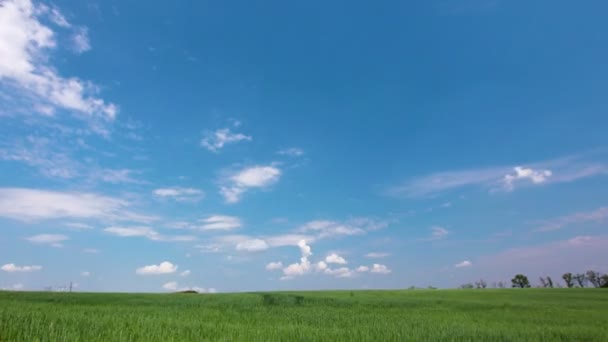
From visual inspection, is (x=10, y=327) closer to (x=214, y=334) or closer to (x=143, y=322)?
(x=143, y=322)

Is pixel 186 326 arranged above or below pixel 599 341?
above

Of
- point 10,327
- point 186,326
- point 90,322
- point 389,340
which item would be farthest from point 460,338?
point 10,327

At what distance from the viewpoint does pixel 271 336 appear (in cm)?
880

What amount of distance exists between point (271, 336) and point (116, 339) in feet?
10.2

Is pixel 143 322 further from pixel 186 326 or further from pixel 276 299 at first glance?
pixel 276 299

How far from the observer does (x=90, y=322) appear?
998 cm

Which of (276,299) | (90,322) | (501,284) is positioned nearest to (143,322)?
(90,322)

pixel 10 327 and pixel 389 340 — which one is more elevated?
pixel 10 327

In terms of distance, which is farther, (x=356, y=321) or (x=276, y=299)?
(x=276, y=299)

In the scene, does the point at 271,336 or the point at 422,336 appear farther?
the point at 422,336

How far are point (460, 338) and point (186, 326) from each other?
6.80m

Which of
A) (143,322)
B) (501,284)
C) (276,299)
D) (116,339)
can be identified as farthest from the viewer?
(501,284)

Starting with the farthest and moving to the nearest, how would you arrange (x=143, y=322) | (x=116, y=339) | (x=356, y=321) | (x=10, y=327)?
(x=356, y=321) < (x=143, y=322) < (x=10, y=327) < (x=116, y=339)

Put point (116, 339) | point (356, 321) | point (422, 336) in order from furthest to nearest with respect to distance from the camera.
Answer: point (356, 321) → point (422, 336) → point (116, 339)
